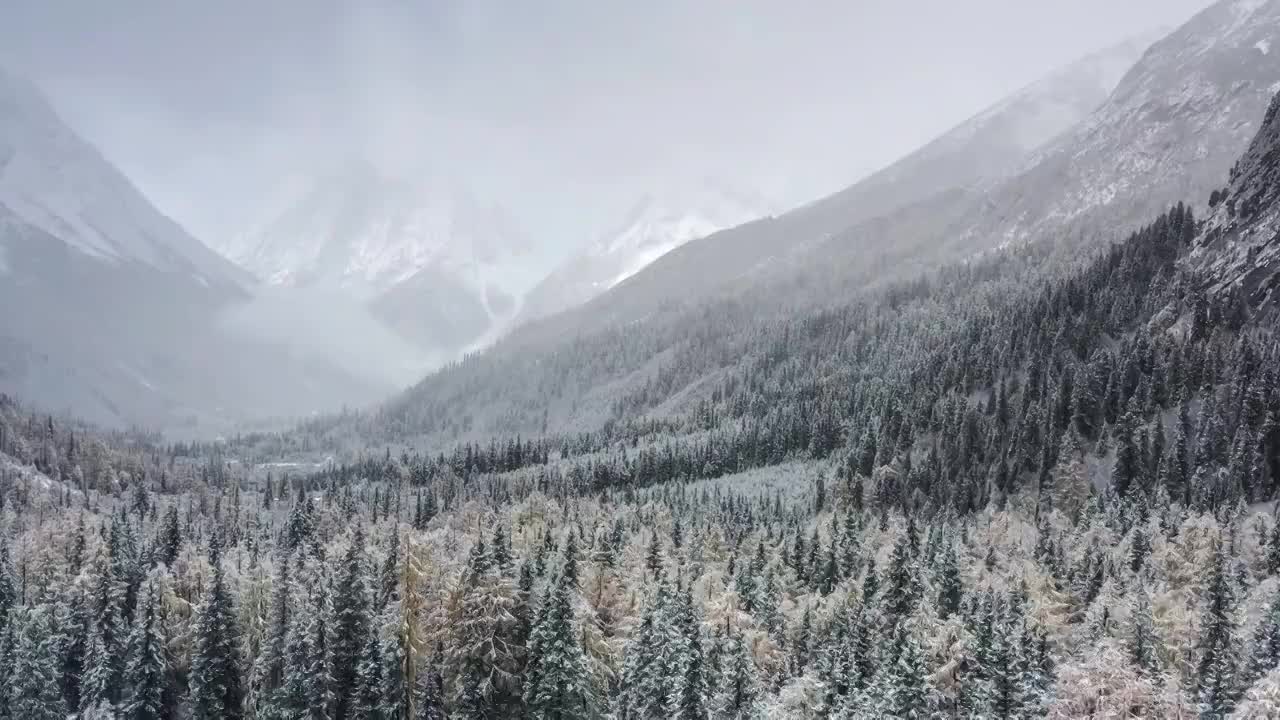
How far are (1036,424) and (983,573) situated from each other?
3936 inches

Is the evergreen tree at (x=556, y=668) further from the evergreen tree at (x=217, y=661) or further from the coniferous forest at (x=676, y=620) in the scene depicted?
the evergreen tree at (x=217, y=661)

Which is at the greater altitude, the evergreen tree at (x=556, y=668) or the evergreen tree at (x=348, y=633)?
the evergreen tree at (x=348, y=633)

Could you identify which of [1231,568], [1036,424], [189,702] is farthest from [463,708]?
[1036,424]

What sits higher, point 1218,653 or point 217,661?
point 217,661

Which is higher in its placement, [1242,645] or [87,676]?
[87,676]

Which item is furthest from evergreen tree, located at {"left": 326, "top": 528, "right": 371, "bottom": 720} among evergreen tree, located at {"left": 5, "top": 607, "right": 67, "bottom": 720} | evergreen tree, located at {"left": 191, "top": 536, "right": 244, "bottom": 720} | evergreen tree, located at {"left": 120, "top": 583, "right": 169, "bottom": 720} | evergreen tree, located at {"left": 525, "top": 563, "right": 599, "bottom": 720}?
evergreen tree, located at {"left": 5, "top": 607, "right": 67, "bottom": 720}

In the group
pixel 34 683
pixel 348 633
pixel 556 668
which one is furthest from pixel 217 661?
pixel 556 668

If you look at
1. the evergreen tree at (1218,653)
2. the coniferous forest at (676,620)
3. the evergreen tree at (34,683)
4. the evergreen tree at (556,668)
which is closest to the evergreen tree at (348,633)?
the coniferous forest at (676,620)

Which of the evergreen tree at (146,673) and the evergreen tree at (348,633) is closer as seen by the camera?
the evergreen tree at (348,633)

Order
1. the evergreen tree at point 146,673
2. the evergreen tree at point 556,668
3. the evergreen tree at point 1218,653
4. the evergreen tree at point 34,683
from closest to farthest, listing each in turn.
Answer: the evergreen tree at point 1218,653
the evergreen tree at point 556,668
the evergreen tree at point 146,673
the evergreen tree at point 34,683

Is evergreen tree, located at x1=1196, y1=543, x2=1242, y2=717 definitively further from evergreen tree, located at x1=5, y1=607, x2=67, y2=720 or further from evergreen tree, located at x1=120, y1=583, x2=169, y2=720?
evergreen tree, located at x1=5, y1=607, x2=67, y2=720

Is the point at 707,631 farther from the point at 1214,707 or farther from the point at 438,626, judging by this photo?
the point at 1214,707

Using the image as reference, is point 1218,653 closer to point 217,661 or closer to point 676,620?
point 676,620

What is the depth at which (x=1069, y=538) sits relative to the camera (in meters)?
134
